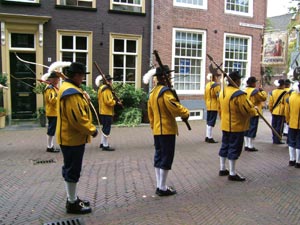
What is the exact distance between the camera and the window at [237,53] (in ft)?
53.4

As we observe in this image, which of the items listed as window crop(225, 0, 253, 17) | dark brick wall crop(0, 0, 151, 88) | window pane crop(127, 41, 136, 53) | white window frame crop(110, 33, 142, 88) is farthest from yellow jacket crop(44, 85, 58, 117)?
window crop(225, 0, 253, 17)

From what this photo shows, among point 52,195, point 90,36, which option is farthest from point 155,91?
point 90,36

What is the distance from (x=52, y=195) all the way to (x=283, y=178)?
413 centimetres

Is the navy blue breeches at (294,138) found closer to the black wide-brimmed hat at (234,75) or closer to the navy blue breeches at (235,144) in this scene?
the navy blue breeches at (235,144)

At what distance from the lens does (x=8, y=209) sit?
4609 millimetres

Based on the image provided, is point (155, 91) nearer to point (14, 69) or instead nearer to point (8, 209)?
point (8, 209)

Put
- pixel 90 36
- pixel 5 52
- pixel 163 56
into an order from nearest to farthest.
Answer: pixel 5 52, pixel 90 36, pixel 163 56

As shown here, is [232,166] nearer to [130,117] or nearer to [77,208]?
[77,208]

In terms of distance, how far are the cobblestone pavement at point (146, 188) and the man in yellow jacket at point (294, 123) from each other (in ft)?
0.97

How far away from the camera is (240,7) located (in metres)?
16.6

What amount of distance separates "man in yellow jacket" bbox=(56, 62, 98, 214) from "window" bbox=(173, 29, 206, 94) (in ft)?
35.6

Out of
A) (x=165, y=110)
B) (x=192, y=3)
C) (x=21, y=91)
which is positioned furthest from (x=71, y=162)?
(x=192, y=3)

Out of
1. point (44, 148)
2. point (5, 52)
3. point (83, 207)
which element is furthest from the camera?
point (5, 52)

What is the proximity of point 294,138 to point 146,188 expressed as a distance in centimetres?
352
